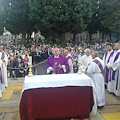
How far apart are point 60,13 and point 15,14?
9.22 m

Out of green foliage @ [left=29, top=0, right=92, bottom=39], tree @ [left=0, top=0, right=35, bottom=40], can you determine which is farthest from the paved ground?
tree @ [left=0, top=0, right=35, bottom=40]

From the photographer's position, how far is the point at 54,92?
4492mm

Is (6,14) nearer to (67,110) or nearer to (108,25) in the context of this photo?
(108,25)

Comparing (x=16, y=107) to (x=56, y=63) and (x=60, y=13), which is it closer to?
(x=56, y=63)

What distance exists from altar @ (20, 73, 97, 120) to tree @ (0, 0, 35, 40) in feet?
90.7

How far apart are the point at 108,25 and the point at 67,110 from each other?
32527 millimetres

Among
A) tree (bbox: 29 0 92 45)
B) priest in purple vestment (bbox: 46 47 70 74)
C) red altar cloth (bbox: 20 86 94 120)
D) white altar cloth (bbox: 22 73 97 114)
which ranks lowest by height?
red altar cloth (bbox: 20 86 94 120)

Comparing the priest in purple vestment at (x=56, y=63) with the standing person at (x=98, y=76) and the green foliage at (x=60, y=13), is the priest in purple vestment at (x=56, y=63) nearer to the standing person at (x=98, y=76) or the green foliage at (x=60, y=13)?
the standing person at (x=98, y=76)

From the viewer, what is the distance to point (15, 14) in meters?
30.0

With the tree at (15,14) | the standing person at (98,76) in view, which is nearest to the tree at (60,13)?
the tree at (15,14)

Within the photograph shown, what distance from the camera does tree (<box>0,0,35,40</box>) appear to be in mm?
29828

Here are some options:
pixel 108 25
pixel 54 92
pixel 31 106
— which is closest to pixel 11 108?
pixel 31 106

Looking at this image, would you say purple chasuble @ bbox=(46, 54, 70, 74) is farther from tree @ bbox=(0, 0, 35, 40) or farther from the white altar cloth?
tree @ bbox=(0, 0, 35, 40)

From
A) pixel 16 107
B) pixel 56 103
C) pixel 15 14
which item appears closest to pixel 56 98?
pixel 56 103
